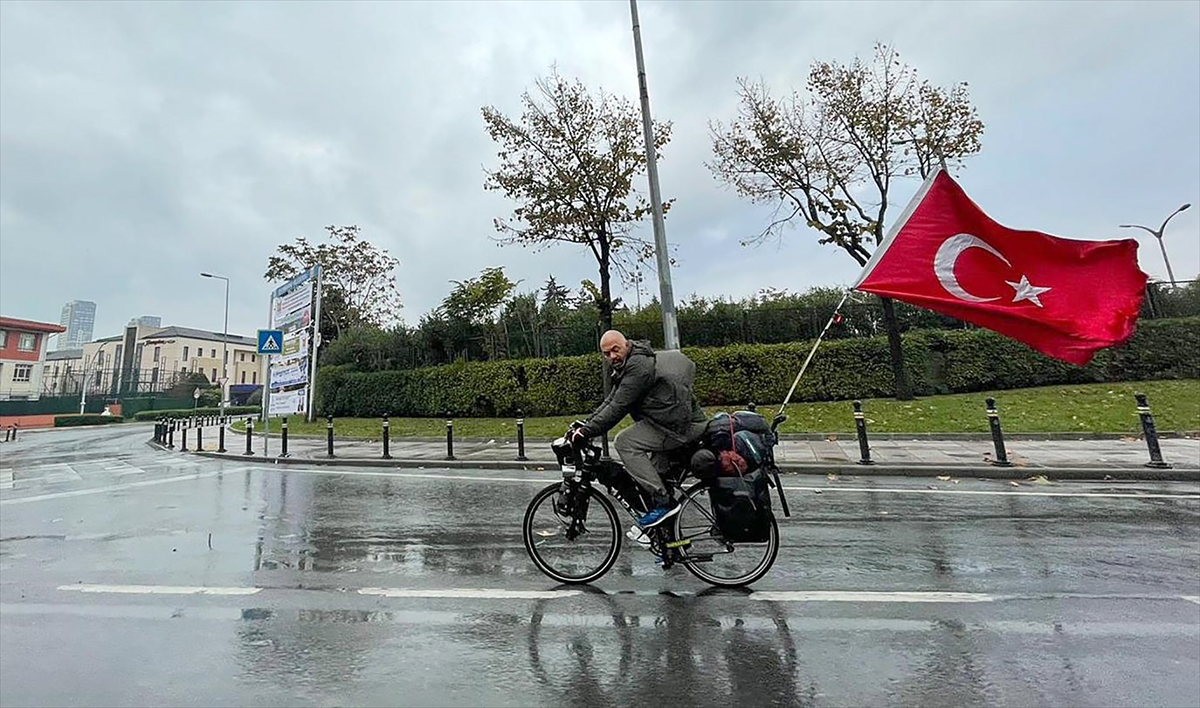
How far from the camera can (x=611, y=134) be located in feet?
68.7

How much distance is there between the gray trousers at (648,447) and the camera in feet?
15.1

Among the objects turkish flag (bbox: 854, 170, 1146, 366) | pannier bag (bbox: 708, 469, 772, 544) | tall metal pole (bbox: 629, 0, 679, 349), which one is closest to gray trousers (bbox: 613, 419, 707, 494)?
pannier bag (bbox: 708, 469, 772, 544)

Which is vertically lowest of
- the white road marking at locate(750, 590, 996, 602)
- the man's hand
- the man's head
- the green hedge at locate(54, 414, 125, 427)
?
the white road marking at locate(750, 590, 996, 602)

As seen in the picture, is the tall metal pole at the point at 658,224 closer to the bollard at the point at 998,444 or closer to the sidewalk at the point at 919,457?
the sidewalk at the point at 919,457

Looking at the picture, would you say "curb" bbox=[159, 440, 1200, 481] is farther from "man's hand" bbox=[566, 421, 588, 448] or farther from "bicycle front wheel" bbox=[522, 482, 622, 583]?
"man's hand" bbox=[566, 421, 588, 448]

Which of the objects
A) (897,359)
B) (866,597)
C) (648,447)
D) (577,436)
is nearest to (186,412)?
(897,359)

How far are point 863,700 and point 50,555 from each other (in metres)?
7.83

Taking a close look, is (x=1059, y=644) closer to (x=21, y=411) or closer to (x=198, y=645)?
(x=198, y=645)

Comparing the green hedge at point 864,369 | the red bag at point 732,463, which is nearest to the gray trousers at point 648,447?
the red bag at point 732,463

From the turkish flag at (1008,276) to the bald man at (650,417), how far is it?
2.60 metres

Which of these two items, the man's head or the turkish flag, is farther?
the turkish flag

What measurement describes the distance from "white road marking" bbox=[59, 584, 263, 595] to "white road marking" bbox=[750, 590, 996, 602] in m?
4.13

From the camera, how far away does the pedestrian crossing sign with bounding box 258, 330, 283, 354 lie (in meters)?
Answer: 17.4

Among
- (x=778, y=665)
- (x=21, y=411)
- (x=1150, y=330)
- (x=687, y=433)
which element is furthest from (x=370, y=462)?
(x=21, y=411)
